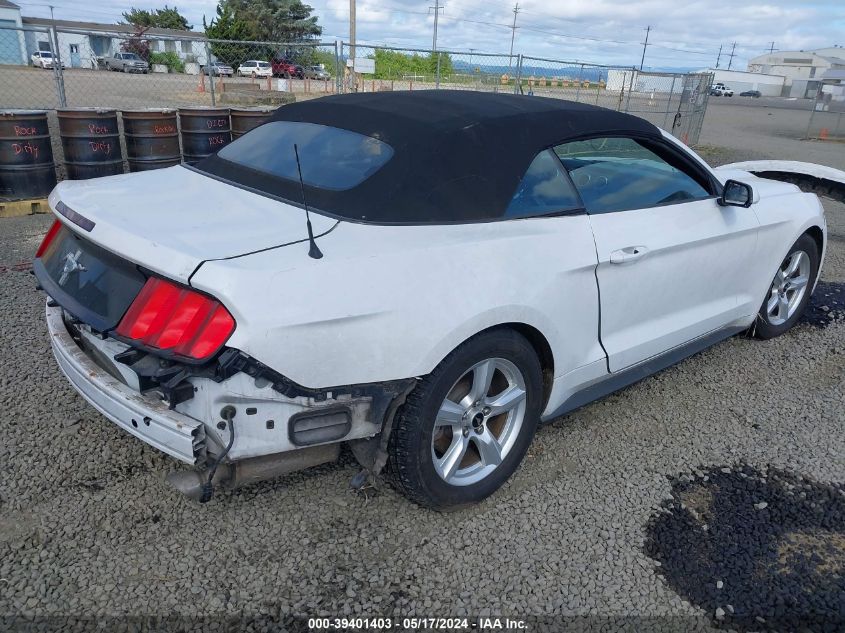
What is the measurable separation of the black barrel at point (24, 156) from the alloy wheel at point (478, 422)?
21.7 feet

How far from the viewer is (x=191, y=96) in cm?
1492

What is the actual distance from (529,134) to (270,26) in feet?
174

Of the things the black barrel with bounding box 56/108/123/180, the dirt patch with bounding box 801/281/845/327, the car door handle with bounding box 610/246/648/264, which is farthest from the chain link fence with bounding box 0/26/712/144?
the car door handle with bounding box 610/246/648/264

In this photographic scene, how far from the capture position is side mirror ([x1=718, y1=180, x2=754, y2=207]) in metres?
3.64

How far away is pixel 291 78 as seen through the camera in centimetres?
1502

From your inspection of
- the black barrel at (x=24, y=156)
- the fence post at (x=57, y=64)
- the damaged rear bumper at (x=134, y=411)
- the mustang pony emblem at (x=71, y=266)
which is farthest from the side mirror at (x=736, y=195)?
the fence post at (x=57, y=64)

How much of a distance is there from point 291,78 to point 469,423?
1401 centimetres

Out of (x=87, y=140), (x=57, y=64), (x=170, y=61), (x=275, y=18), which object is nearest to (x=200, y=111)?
(x=87, y=140)

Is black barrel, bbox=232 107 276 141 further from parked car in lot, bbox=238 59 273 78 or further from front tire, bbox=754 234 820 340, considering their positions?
front tire, bbox=754 234 820 340

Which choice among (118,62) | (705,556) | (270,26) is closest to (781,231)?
(705,556)

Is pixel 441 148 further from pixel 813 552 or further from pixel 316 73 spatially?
pixel 316 73

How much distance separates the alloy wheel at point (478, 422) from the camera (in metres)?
2.65

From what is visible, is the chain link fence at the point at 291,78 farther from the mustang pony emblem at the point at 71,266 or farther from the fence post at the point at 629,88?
the mustang pony emblem at the point at 71,266

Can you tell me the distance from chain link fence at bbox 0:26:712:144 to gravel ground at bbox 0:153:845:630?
9435mm
